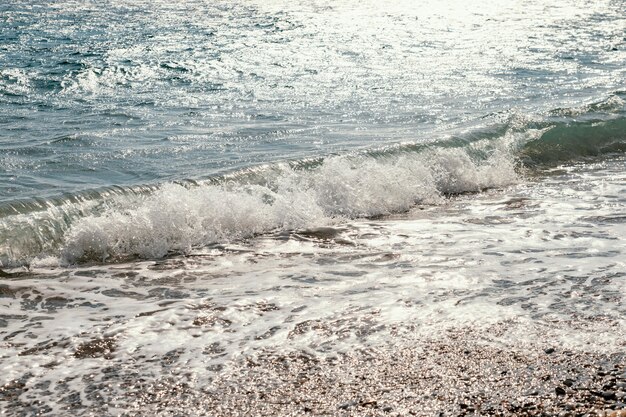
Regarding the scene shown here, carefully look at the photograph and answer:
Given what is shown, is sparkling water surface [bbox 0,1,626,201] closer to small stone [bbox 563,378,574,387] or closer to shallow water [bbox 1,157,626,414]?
shallow water [bbox 1,157,626,414]

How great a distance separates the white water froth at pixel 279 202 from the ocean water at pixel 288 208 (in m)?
0.03

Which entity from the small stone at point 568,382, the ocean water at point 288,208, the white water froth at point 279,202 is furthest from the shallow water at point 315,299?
the small stone at point 568,382

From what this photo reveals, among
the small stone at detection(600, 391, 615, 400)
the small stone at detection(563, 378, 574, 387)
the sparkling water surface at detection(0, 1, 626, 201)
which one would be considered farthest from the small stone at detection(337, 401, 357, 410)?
the sparkling water surface at detection(0, 1, 626, 201)

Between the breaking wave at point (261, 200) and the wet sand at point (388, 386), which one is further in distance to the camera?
the breaking wave at point (261, 200)

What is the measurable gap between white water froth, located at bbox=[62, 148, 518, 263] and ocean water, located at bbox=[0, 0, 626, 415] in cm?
3

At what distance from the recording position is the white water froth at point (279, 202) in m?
7.61

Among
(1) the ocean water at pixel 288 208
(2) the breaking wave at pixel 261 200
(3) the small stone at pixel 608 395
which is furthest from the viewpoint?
(2) the breaking wave at pixel 261 200

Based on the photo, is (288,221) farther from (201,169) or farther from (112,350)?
(112,350)

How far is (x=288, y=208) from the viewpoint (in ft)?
27.9

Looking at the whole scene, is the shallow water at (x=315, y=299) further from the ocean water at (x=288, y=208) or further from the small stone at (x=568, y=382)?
the small stone at (x=568, y=382)

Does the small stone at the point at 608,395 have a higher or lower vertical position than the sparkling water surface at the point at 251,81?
lower

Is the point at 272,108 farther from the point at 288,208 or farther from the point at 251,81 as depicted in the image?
the point at 288,208

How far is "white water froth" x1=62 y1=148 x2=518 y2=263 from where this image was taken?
761cm

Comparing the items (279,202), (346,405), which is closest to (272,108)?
(279,202)
